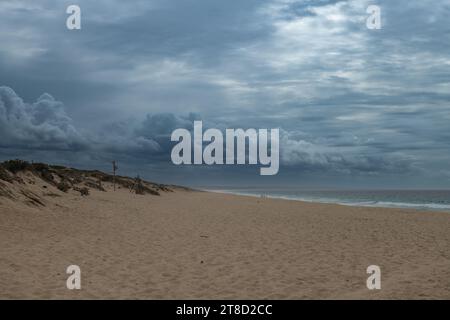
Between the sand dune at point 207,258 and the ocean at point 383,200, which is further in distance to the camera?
the ocean at point 383,200

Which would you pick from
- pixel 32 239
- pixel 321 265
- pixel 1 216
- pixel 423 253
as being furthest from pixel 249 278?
pixel 1 216

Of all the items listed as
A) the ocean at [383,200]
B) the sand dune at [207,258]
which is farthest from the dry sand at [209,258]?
the ocean at [383,200]

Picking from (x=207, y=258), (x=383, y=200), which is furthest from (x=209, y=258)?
(x=383, y=200)

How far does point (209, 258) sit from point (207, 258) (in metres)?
0.06

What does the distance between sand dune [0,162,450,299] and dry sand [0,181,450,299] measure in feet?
0.09

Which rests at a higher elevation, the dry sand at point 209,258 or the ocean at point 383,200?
the dry sand at point 209,258

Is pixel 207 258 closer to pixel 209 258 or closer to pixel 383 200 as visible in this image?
pixel 209 258

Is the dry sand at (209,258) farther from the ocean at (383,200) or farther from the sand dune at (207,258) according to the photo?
the ocean at (383,200)

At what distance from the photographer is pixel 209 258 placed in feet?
44.1

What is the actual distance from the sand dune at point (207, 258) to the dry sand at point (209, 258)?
0.03 m

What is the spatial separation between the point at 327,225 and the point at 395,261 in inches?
417

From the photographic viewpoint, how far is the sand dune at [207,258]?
980cm

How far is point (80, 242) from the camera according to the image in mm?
15797
